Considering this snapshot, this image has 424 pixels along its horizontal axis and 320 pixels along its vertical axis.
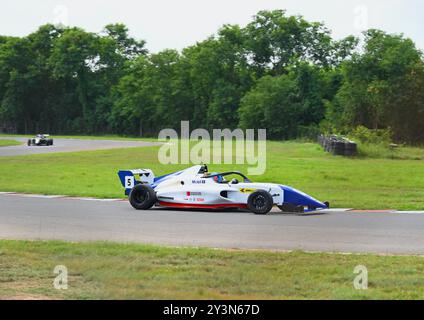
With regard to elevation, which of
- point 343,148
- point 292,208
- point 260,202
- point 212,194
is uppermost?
point 343,148

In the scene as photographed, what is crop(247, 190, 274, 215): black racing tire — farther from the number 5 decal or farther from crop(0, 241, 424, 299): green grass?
crop(0, 241, 424, 299): green grass

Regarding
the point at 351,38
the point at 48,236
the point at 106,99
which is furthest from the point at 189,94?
the point at 48,236

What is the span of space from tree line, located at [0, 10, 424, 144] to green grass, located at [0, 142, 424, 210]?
64.2 ft

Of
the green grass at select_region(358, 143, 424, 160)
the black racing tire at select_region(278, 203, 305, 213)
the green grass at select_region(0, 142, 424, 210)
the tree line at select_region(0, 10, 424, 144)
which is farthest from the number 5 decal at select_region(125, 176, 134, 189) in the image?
the tree line at select_region(0, 10, 424, 144)

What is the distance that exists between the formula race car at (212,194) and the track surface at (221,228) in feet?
0.86

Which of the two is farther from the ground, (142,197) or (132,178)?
(132,178)

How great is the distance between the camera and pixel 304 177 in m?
22.6

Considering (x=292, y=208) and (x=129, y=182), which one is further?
(x=129, y=182)

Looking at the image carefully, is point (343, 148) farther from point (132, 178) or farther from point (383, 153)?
point (132, 178)

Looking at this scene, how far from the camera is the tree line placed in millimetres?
51688

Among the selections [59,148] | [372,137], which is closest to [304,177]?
[372,137]

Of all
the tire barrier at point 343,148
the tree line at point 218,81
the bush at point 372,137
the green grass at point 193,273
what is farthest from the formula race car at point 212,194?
the tree line at point 218,81

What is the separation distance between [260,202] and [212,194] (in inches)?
43.3

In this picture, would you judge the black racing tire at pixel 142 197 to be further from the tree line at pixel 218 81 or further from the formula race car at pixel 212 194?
the tree line at pixel 218 81
